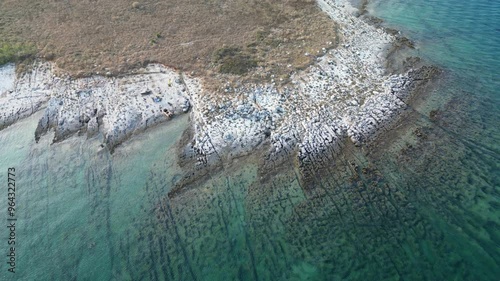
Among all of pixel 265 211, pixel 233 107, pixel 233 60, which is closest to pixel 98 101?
pixel 233 107

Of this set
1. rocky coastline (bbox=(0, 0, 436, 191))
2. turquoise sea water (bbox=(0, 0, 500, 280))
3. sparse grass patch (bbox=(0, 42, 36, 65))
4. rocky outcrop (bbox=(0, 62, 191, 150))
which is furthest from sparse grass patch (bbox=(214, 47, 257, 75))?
sparse grass patch (bbox=(0, 42, 36, 65))

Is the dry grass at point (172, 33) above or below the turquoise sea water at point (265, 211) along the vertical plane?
above

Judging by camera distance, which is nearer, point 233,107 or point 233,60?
point 233,107

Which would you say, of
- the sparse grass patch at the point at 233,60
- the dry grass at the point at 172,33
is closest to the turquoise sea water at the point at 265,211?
the sparse grass patch at the point at 233,60

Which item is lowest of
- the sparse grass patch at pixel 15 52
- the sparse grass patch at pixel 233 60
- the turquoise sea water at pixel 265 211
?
the turquoise sea water at pixel 265 211

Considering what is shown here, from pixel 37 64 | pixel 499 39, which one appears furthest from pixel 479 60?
pixel 37 64

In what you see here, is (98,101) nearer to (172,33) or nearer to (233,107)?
(233,107)

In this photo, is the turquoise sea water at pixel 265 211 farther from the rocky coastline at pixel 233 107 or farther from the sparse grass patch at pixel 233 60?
the sparse grass patch at pixel 233 60
